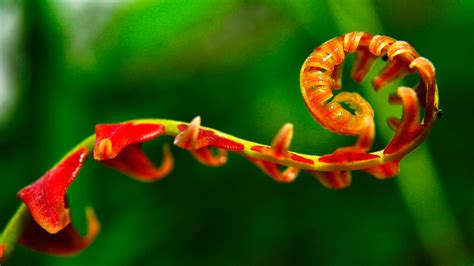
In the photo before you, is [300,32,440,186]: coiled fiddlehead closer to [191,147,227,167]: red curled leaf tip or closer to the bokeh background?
[191,147,227,167]: red curled leaf tip

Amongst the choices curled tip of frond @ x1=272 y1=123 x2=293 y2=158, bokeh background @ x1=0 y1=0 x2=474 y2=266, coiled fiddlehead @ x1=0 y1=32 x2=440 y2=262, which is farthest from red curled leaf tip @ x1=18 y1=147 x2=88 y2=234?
bokeh background @ x1=0 y1=0 x2=474 y2=266

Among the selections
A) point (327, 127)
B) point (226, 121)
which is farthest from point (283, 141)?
point (226, 121)

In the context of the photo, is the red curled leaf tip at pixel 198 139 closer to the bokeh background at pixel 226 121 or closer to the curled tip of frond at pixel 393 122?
the curled tip of frond at pixel 393 122

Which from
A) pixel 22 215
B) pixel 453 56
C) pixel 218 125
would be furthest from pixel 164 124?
pixel 453 56

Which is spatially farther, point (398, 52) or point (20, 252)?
point (20, 252)

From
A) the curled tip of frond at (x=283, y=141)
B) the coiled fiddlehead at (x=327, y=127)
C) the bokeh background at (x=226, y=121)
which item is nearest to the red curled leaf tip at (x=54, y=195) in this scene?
the coiled fiddlehead at (x=327, y=127)

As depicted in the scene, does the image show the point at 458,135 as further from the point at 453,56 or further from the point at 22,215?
the point at 22,215
